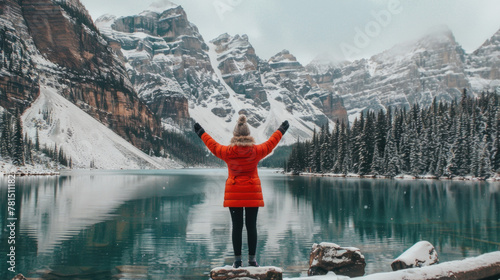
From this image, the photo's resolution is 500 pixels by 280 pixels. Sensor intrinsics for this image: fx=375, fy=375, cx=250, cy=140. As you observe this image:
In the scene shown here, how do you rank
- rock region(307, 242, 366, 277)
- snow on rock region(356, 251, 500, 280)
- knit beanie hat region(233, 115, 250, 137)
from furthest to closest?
rock region(307, 242, 366, 277) < knit beanie hat region(233, 115, 250, 137) < snow on rock region(356, 251, 500, 280)

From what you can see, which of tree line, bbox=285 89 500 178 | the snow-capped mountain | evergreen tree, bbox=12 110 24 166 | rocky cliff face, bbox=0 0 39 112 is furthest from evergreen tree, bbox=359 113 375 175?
rocky cliff face, bbox=0 0 39 112

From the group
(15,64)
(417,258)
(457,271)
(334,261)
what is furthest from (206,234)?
(15,64)

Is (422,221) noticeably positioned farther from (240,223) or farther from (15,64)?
(15,64)

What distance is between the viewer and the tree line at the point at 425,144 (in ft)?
232

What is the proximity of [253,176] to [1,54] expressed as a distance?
587ft

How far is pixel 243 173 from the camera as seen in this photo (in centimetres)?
746

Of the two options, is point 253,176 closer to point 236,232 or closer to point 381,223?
point 236,232

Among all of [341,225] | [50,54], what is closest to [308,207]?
[341,225]

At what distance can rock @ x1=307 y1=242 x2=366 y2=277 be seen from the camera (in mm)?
9586

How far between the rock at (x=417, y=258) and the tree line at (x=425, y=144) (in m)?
68.1

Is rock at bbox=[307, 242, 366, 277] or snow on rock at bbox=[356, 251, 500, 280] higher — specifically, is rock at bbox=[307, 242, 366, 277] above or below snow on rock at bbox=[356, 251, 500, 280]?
below

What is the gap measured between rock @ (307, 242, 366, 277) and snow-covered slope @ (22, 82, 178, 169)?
13207cm

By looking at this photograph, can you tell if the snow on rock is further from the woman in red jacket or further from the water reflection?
the water reflection

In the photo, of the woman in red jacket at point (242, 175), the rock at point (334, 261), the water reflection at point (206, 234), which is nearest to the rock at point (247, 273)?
the woman in red jacket at point (242, 175)
